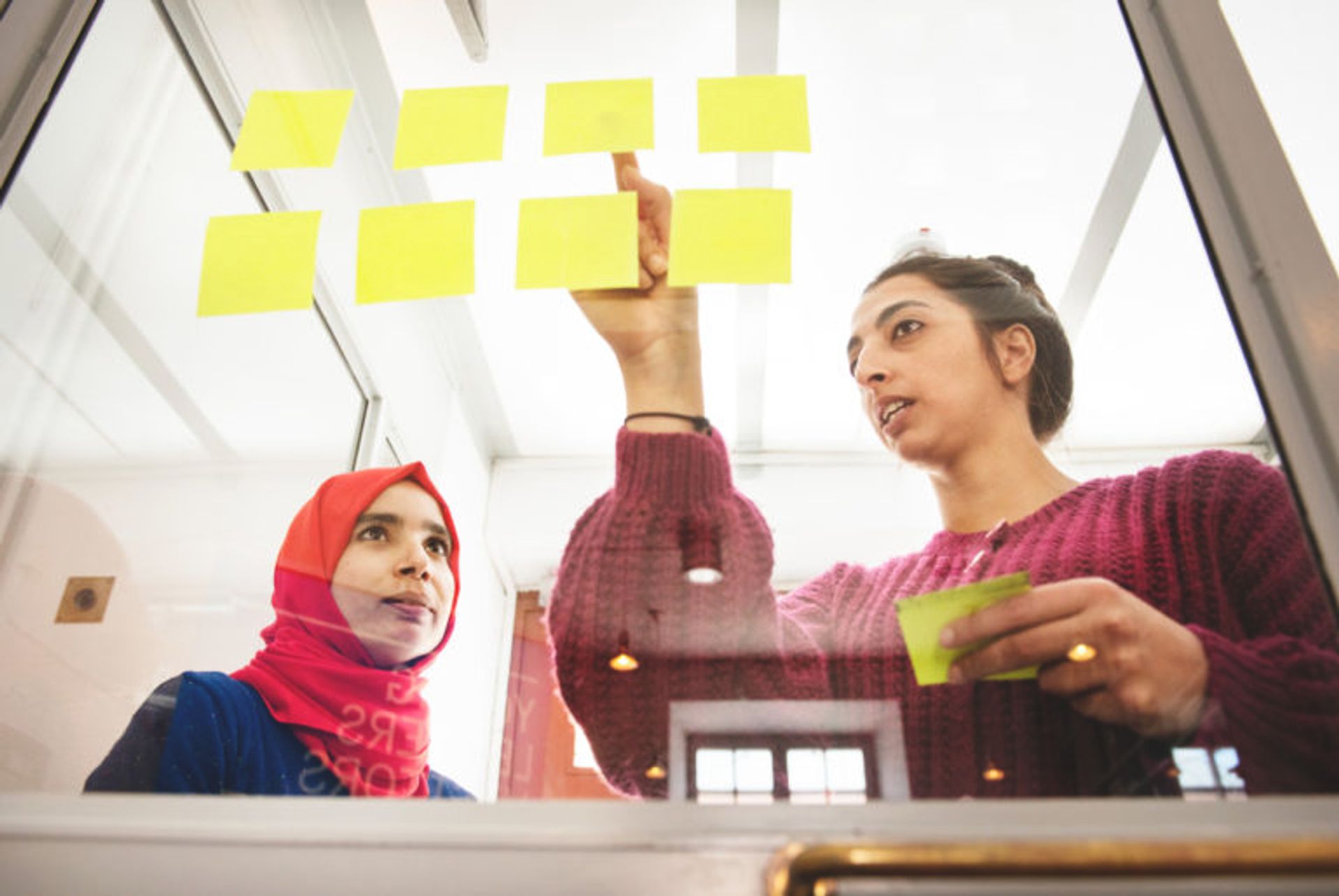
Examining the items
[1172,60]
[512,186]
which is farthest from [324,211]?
[1172,60]

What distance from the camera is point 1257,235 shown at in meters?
0.58

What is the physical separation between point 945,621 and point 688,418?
0.83 feet

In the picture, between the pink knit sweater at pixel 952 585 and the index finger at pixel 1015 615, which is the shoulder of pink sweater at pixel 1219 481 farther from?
the index finger at pixel 1015 615

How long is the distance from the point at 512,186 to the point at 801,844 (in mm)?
657

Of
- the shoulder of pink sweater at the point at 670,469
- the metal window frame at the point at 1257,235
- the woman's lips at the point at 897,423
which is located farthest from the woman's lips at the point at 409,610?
the metal window frame at the point at 1257,235

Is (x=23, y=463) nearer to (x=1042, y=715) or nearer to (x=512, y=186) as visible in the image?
(x=512, y=186)

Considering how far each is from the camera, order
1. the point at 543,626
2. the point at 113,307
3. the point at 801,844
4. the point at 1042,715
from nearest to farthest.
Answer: the point at 801,844, the point at 1042,715, the point at 543,626, the point at 113,307

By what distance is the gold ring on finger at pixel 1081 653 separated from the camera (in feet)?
1.90

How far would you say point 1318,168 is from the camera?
0.77 m

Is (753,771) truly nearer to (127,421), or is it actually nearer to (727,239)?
(727,239)

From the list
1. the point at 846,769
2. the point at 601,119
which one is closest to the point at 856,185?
the point at 601,119

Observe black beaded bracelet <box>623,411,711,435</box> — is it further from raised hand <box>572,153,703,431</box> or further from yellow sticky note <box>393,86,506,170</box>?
yellow sticky note <box>393,86,506,170</box>

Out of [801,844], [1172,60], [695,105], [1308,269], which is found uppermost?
[695,105]

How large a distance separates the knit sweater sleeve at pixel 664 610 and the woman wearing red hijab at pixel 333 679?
0.13 meters
